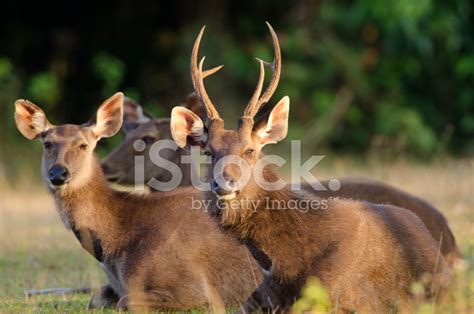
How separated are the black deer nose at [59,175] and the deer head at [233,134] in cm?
137

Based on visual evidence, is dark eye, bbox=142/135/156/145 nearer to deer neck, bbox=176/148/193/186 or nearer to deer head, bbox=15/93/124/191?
deer neck, bbox=176/148/193/186

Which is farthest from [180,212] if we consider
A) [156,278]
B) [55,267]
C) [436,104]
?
[436,104]

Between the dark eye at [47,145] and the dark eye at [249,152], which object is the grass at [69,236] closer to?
the dark eye at [47,145]

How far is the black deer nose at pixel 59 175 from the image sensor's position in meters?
7.77

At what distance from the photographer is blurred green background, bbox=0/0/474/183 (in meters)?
20.0

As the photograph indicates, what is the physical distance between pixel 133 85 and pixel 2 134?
400cm

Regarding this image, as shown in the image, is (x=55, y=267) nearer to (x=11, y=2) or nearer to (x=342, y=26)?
(x=342, y=26)

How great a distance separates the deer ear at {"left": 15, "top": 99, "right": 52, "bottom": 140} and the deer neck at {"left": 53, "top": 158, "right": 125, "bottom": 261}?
748 millimetres

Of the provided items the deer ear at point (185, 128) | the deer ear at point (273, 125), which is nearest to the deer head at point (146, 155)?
the deer ear at point (185, 128)

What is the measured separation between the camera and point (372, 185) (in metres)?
8.62

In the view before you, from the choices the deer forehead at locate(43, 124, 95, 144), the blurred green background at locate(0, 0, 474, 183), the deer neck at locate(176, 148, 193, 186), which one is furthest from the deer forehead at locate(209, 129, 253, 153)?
the blurred green background at locate(0, 0, 474, 183)

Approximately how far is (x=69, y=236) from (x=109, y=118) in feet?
13.5

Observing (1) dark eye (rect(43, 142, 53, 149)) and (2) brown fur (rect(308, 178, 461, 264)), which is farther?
(2) brown fur (rect(308, 178, 461, 264))

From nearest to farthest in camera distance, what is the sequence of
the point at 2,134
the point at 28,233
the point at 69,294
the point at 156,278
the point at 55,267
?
the point at 156,278 → the point at 69,294 → the point at 55,267 → the point at 28,233 → the point at 2,134
